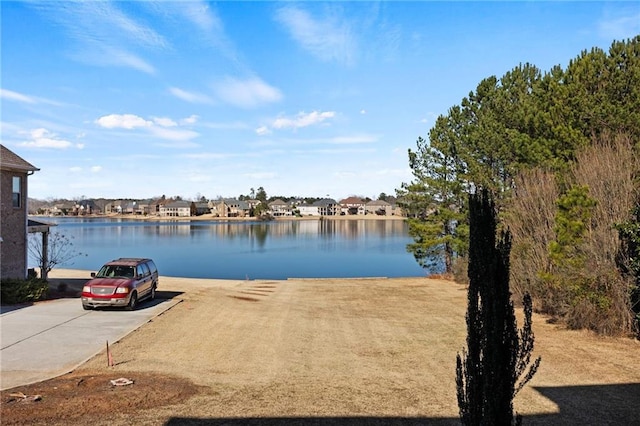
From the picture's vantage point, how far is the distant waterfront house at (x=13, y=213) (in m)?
21.2

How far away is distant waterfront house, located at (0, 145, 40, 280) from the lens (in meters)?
21.2

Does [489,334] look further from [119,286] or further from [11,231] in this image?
[11,231]

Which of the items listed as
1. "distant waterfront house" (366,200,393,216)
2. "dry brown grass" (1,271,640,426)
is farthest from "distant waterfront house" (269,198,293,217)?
"dry brown grass" (1,271,640,426)

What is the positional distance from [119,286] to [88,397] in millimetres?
8961

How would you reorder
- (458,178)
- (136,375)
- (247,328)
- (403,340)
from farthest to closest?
(458,178) < (247,328) < (403,340) < (136,375)

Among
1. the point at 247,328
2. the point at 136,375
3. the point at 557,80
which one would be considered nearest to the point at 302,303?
the point at 247,328

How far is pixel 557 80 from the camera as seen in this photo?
21.7 meters

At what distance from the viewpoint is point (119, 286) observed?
16.8m

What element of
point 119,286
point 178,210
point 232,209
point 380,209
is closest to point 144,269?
point 119,286

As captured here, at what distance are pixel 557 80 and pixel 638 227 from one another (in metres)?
10.9

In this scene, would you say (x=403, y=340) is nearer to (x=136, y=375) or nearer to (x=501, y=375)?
(x=136, y=375)

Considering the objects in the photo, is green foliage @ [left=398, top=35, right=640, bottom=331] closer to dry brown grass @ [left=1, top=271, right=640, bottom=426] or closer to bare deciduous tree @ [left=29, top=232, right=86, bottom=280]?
dry brown grass @ [left=1, top=271, right=640, bottom=426]

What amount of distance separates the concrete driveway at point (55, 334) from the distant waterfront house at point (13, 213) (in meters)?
4.68

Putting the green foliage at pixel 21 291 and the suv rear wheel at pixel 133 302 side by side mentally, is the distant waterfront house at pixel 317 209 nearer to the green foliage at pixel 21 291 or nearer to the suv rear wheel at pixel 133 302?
the green foliage at pixel 21 291
